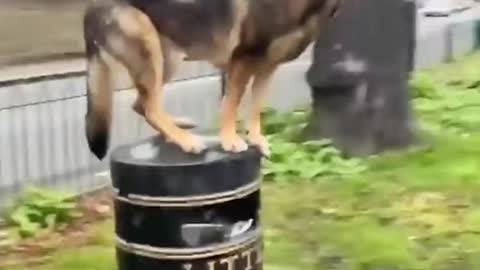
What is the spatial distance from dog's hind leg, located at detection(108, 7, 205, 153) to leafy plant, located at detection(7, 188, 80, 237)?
243 cm

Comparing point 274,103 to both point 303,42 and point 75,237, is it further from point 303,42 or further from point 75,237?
point 303,42

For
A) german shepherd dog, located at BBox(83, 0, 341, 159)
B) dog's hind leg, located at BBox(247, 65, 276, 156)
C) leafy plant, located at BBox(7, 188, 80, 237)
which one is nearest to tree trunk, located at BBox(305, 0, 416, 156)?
leafy plant, located at BBox(7, 188, 80, 237)

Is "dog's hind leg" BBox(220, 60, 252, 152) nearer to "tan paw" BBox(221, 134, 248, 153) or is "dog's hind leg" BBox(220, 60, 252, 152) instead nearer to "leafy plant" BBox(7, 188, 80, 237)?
"tan paw" BBox(221, 134, 248, 153)

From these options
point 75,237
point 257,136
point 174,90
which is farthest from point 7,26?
point 257,136

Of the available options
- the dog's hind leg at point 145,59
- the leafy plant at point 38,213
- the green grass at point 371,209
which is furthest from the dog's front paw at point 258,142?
the leafy plant at point 38,213

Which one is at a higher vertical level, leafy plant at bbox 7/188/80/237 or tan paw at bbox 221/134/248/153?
tan paw at bbox 221/134/248/153

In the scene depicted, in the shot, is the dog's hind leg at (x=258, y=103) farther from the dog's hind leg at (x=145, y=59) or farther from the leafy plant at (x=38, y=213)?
the leafy plant at (x=38, y=213)

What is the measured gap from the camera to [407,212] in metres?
6.02

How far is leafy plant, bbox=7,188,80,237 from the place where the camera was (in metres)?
6.21

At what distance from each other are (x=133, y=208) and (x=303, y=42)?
0.83m

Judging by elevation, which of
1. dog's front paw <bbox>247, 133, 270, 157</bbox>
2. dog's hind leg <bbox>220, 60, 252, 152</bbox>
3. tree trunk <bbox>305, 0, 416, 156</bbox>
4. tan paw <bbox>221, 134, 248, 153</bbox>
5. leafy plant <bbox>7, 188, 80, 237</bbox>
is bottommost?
leafy plant <bbox>7, 188, 80, 237</bbox>

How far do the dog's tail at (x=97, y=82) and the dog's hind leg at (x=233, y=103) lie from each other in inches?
16.1

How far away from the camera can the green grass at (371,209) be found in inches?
210

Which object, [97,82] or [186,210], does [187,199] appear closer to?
[186,210]
